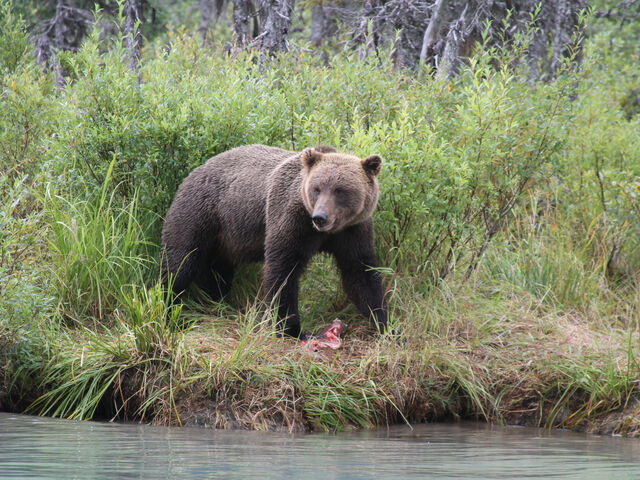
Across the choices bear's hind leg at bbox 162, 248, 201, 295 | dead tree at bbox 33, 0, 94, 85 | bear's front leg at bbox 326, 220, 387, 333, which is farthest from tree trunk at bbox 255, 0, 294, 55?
dead tree at bbox 33, 0, 94, 85

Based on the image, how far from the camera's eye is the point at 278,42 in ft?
37.1

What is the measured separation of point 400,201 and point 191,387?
99.8 inches

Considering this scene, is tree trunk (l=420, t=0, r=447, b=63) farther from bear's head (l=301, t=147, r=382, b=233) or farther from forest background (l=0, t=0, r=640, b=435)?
bear's head (l=301, t=147, r=382, b=233)

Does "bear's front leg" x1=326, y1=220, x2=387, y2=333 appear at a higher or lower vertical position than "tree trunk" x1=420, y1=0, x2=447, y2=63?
lower

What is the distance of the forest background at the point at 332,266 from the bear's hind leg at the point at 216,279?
0.45ft

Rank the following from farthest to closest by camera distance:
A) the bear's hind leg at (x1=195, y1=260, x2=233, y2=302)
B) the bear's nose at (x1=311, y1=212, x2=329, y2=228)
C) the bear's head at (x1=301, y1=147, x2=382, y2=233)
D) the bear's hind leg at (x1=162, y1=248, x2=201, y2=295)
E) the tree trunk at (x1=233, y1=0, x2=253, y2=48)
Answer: the tree trunk at (x1=233, y1=0, x2=253, y2=48), the bear's hind leg at (x1=195, y1=260, x2=233, y2=302), the bear's hind leg at (x1=162, y1=248, x2=201, y2=295), the bear's head at (x1=301, y1=147, x2=382, y2=233), the bear's nose at (x1=311, y1=212, x2=329, y2=228)

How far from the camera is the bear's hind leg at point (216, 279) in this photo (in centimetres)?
771

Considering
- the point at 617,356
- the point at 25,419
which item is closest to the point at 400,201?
the point at 617,356

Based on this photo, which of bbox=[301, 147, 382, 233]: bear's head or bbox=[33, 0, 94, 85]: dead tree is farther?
bbox=[33, 0, 94, 85]: dead tree

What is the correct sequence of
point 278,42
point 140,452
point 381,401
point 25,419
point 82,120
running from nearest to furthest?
point 140,452, point 25,419, point 381,401, point 82,120, point 278,42

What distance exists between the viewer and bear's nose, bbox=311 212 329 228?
20.2 ft

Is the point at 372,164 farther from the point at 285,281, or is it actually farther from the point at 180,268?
the point at 180,268

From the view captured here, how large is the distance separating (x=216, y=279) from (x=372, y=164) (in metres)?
2.01

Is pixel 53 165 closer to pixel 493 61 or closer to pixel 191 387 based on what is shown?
pixel 191 387
